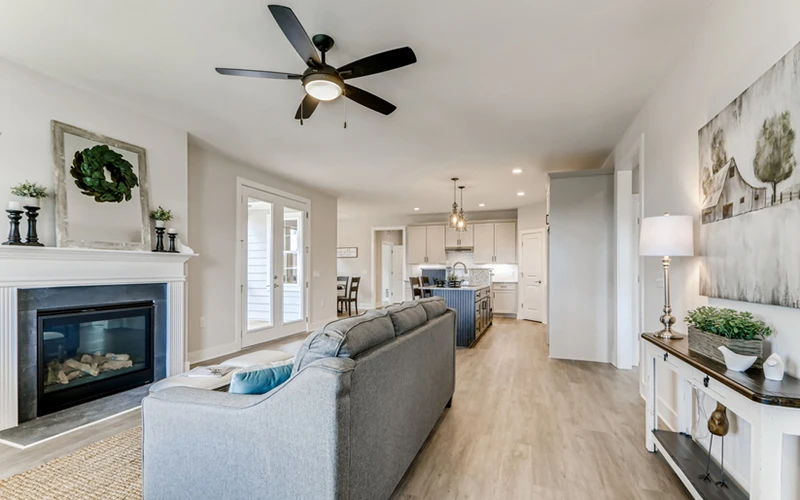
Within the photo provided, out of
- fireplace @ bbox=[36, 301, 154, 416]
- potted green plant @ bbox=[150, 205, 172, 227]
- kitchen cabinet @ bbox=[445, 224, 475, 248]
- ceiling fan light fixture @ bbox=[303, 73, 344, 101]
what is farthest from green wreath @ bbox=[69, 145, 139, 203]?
kitchen cabinet @ bbox=[445, 224, 475, 248]

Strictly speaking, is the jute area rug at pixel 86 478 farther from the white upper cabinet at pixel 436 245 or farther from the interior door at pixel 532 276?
the white upper cabinet at pixel 436 245

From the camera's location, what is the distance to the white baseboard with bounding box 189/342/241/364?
4457mm

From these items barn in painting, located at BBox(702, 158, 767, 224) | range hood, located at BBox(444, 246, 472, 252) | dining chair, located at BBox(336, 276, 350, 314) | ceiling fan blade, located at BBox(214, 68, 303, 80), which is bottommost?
dining chair, located at BBox(336, 276, 350, 314)

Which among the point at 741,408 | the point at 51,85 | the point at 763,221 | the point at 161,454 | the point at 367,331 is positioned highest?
the point at 51,85

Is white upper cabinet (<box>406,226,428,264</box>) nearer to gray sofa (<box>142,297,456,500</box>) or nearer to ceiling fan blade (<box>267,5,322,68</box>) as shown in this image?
ceiling fan blade (<box>267,5,322,68</box>)

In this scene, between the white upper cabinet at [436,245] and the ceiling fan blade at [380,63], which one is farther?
the white upper cabinet at [436,245]

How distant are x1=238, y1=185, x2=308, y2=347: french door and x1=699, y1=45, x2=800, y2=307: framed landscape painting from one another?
5027 millimetres

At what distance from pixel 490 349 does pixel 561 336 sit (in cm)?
101

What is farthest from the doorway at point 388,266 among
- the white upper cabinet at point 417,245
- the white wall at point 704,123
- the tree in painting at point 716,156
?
the tree in painting at point 716,156

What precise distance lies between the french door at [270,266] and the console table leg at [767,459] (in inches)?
203

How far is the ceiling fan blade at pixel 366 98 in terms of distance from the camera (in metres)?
2.59

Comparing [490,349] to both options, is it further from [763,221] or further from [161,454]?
[161,454]

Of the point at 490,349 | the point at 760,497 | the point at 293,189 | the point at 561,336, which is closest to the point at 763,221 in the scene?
the point at 760,497

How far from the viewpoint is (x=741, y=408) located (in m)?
1.35
